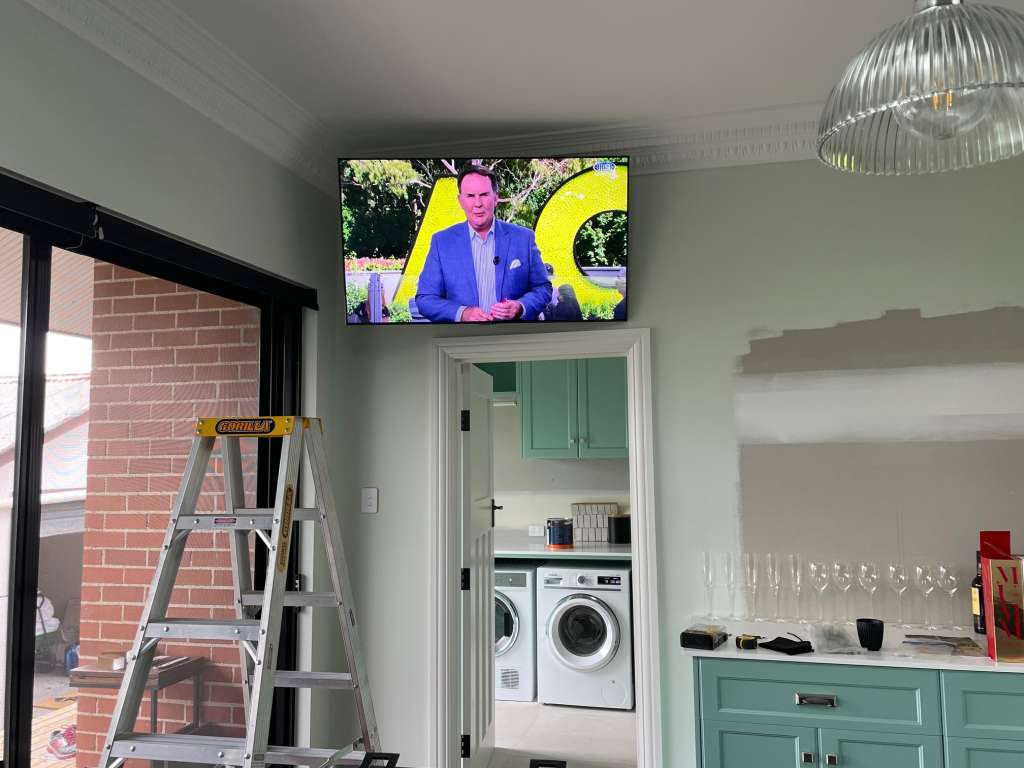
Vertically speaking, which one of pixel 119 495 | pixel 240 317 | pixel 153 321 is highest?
pixel 240 317

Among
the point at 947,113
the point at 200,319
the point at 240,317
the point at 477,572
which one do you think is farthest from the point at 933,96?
the point at 477,572

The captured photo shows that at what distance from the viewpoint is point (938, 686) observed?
250 centimetres

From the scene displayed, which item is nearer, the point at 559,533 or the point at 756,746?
the point at 756,746

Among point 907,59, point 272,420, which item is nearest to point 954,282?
point 907,59

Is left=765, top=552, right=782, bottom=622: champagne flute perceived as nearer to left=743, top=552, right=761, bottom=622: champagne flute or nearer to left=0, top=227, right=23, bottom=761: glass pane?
left=743, top=552, right=761, bottom=622: champagne flute

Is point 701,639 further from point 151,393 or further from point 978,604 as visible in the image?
point 151,393

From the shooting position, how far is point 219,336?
112 inches

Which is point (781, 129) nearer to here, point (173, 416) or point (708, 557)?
point (708, 557)

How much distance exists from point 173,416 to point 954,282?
2754mm

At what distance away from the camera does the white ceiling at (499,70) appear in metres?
2.30

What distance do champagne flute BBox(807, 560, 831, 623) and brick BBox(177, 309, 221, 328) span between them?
2335mm

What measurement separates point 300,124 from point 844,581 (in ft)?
8.59

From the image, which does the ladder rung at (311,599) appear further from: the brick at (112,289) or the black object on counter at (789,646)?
the black object on counter at (789,646)

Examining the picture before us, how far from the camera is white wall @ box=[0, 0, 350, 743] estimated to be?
1.90 meters
